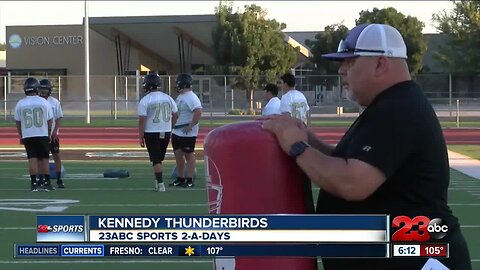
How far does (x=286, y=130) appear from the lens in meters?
3.21

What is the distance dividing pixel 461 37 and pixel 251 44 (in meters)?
12.3

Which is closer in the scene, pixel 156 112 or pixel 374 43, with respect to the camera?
pixel 374 43

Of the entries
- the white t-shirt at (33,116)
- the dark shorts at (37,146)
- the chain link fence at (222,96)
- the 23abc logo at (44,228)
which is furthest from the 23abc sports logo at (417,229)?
the chain link fence at (222,96)

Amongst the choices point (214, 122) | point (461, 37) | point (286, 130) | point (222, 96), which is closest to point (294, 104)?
point (286, 130)

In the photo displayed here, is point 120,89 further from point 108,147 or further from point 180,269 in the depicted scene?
point 180,269

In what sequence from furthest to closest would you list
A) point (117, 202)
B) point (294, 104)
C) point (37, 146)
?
point (37, 146) → point (294, 104) → point (117, 202)

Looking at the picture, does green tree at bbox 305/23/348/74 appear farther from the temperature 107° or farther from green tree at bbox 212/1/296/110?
the temperature 107°

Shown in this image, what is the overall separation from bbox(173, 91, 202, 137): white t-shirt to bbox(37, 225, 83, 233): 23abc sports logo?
34.7ft

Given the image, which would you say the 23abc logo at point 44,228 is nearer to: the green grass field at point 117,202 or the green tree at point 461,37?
the green grass field at point 117,202

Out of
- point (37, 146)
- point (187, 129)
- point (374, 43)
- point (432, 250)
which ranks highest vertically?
point (374, 43)

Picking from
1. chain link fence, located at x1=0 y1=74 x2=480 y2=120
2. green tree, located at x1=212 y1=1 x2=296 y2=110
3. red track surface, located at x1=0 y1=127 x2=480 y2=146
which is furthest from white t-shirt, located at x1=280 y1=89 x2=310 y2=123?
green tree, located at x1=212 y1=1 x2=296 y2=110

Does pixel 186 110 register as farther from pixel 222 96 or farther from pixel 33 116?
pixel 222 96

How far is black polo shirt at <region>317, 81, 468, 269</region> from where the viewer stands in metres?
3.02

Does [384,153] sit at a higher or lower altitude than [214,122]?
higher
